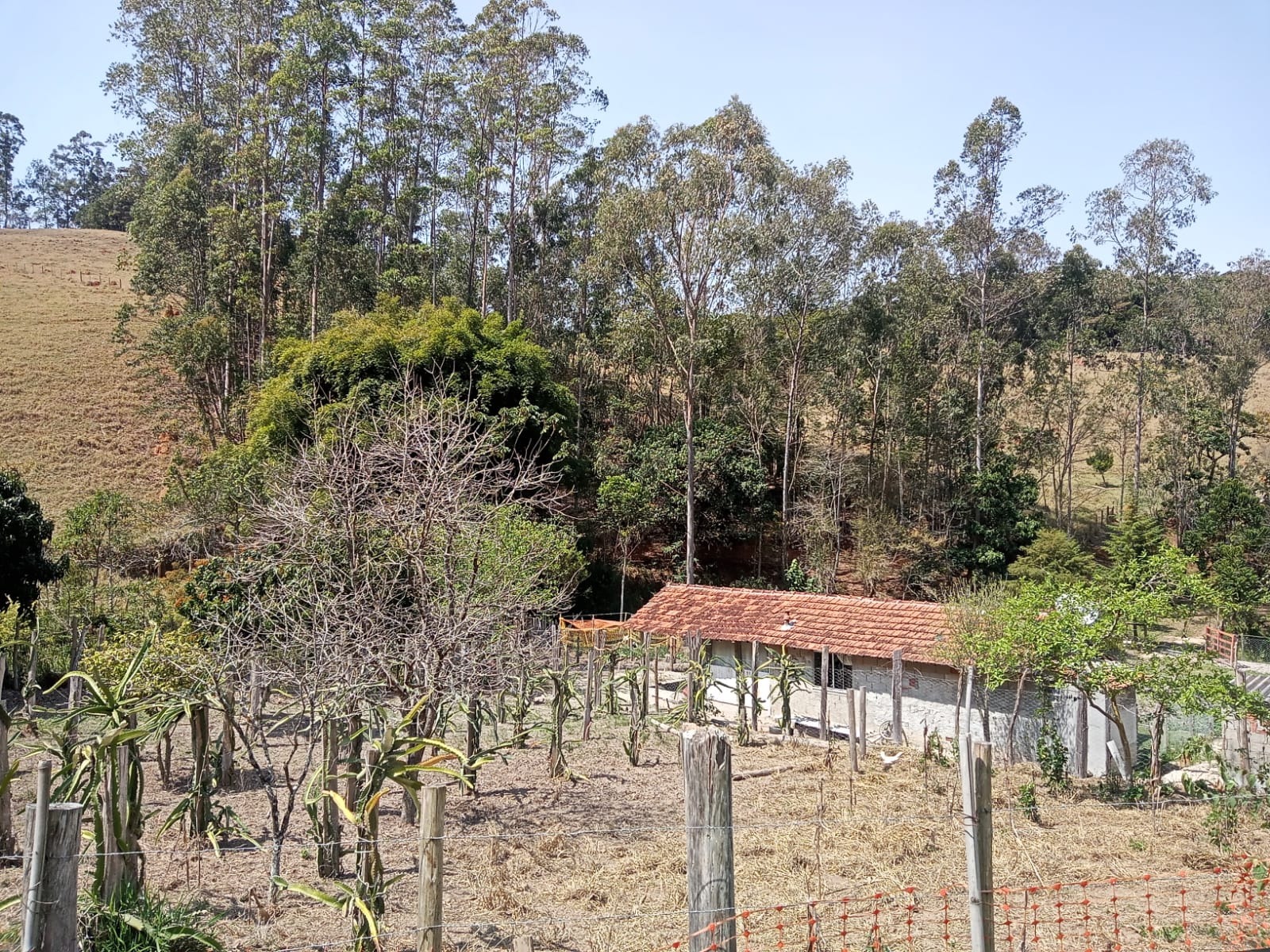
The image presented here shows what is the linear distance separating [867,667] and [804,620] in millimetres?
→ 2004

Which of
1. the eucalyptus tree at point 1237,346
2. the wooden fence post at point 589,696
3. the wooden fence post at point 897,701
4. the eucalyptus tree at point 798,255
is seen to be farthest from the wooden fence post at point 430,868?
the eucalyptus tree at point 1237,346

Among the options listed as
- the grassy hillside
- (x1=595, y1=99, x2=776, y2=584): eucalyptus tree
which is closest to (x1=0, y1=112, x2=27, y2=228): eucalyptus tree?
the grassy hillside

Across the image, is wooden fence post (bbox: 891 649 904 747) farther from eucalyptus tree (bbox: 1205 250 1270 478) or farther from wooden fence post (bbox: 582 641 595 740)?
eucalyptus tree (bbox: 1205 250 1270 478)

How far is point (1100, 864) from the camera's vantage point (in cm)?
897

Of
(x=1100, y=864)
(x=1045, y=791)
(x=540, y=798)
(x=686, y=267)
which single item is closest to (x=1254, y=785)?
(x=1045, y=791)

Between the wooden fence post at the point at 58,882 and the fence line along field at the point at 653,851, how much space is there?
90.9 inches

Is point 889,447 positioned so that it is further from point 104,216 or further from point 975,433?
point 104,216

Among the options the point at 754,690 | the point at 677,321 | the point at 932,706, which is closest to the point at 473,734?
the point at 754,690

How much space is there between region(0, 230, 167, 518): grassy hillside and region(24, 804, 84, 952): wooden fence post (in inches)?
1256

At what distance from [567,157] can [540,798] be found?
32555 millimetres

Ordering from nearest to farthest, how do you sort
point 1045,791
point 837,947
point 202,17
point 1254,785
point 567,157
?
point 837,947 → point 1254,785 → point 1045,791 → point 567,157 → point 202,17

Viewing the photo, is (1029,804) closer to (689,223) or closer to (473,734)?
(473,734)

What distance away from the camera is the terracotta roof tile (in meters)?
17.7

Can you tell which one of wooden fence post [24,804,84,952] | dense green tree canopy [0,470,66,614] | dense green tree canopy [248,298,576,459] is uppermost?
dense green tree canopy [248,298,576,459]
